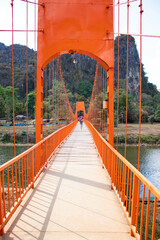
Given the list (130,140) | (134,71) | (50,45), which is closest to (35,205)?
(50,45)

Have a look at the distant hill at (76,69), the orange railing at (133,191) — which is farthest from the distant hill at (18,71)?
the orange railing at (133,191)

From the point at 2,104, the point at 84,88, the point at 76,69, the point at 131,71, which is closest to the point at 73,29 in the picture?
the point at 2,104

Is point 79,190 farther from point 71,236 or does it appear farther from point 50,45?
point 50,45

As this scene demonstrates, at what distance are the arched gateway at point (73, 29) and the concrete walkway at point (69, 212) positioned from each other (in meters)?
1.58

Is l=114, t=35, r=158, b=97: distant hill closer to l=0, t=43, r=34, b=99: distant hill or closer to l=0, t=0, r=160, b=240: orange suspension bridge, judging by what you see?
l=0, t=43, r=34, b=99: distant hill

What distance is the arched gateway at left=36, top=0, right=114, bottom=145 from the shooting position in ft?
18.4

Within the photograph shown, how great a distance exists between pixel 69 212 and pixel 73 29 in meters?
4.50

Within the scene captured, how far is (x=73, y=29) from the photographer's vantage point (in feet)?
18.5

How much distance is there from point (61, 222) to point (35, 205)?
68cm

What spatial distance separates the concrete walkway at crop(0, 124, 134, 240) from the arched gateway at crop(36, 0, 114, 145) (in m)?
1.58

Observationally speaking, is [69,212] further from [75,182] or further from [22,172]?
[75,182]

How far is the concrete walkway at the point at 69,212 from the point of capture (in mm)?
2584

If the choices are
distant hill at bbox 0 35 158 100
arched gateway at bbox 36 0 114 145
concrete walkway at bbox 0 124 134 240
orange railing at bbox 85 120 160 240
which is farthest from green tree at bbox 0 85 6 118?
orange railing at bbox 85 120 160 240

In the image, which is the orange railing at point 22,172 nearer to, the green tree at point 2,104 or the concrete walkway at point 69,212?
the concrete walkway at point 69,212
